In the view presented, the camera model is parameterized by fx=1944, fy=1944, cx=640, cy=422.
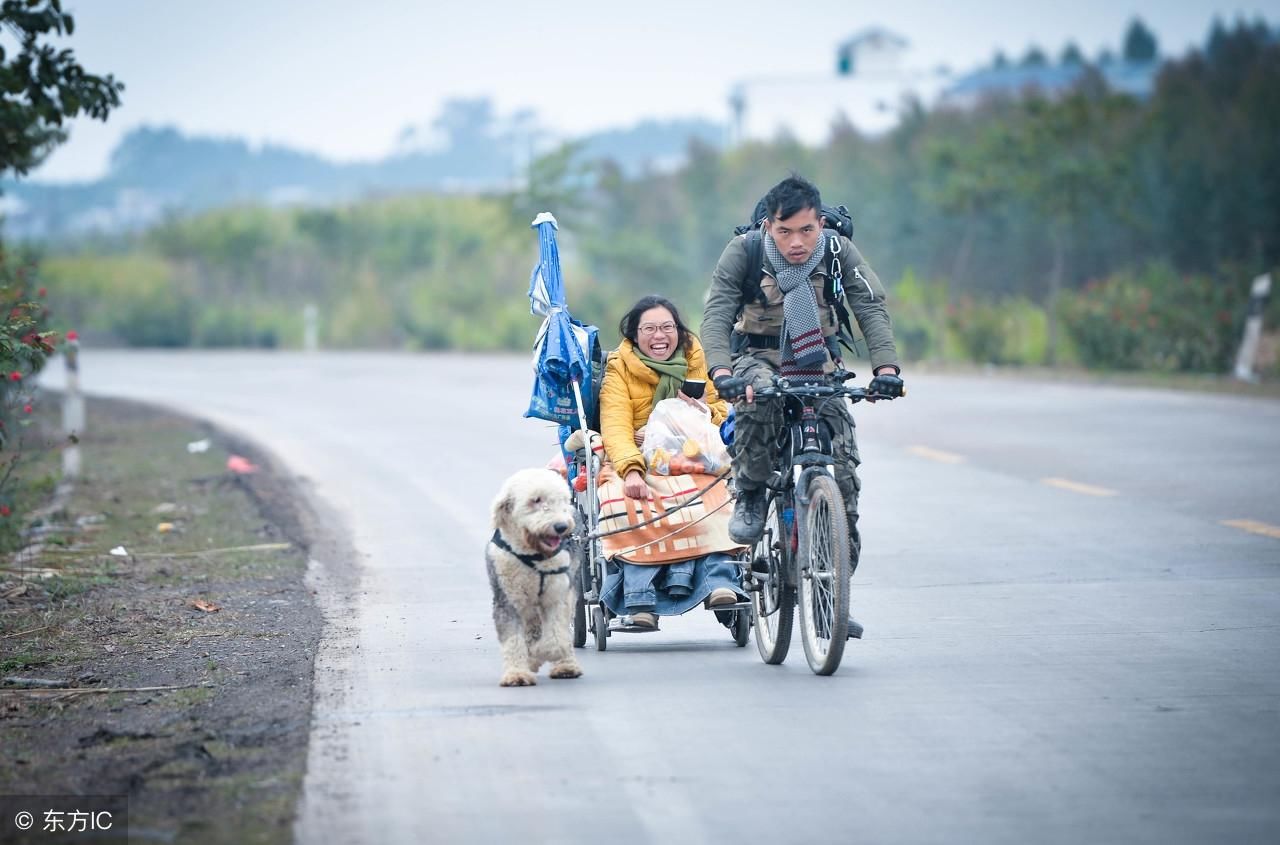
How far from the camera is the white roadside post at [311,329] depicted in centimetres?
4947

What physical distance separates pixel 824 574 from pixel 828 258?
4.51ft

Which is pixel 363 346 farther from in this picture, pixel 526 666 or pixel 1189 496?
pixel 526 666

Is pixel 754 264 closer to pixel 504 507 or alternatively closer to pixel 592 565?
pixel 504 507

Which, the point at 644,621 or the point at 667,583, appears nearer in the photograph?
the point at 644,621

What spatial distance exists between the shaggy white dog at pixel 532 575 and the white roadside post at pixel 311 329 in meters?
40.9

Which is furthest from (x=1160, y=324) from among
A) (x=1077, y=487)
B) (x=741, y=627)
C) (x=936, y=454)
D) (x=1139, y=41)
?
(x=1139, y=41)

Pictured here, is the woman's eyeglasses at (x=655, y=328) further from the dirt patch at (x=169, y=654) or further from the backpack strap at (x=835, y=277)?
the dirt patch at (x=169, y=654)

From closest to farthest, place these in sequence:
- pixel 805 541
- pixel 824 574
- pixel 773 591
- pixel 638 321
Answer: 1. pixel 824 574
2. pixel 805 541
3. pixel 773 591
4. pixel 638 321

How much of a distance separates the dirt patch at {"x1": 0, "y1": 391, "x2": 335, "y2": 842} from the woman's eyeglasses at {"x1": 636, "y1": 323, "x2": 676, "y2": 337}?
7.11ft

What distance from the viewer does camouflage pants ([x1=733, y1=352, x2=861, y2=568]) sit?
8.32 m

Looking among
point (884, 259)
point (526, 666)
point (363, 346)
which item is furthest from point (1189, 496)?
point (363, 346)

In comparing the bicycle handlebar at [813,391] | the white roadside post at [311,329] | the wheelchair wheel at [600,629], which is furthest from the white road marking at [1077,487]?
the white roadside post at [311,329]

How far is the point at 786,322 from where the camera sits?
8305 millimetres

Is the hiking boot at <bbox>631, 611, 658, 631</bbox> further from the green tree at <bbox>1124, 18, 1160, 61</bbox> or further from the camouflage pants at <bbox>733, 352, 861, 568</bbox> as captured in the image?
the green tree at <bbox>1124, 18, 1160, 61</bbox>
